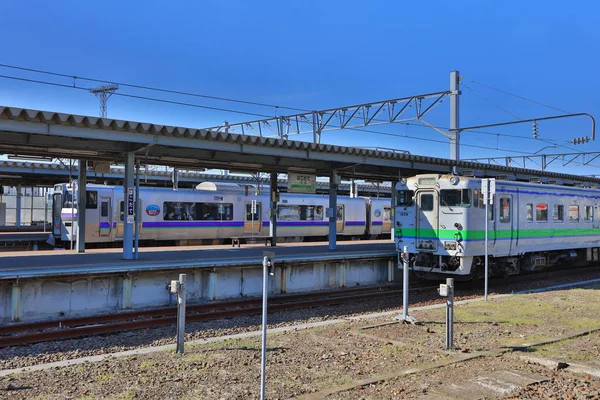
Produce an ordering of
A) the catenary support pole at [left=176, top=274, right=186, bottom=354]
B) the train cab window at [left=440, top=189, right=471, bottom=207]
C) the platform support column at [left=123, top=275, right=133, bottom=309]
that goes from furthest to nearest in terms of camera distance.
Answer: the train cab window at [left=440, top=189, right=471, bottom=207] → the platform support column at [left=123, top=275, right=133, bottom=309] → the catenary support pole at [left=176, top=274, right=186, bottom=354]

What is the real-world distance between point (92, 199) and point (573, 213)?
715 inches

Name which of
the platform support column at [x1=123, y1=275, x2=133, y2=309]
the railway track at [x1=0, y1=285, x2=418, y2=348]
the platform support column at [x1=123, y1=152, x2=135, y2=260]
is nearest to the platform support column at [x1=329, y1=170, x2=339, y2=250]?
the railway track at [x1=0, y1=285, x2=418, y2=348]

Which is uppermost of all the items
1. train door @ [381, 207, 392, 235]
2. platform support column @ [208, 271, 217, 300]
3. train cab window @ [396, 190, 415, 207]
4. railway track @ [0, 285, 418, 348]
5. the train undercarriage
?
train cab window @ [396, 190, 415, 207]

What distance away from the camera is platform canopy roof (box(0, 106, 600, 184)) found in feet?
39.2

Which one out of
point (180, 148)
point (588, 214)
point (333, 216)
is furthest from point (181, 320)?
point (588, 214)

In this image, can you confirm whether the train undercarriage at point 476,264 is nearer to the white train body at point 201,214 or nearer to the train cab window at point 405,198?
the train cab window at point 405,198

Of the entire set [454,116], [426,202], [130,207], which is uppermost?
[454,116]

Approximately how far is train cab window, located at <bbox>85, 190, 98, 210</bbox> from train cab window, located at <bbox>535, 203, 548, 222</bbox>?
1671 centimetres

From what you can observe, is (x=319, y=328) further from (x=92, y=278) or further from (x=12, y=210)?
(x=12, y=210)

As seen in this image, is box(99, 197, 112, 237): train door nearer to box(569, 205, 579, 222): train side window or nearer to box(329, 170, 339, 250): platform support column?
box(329, 170, 339, 250): platform support column

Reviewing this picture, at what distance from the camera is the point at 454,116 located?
22.4 m

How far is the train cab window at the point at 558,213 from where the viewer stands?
16.5 meters

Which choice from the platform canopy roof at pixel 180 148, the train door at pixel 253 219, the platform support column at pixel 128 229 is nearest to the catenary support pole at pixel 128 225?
the platform support column at pixel 128 229

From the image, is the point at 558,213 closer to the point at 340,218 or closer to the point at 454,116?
the point at 454,116
